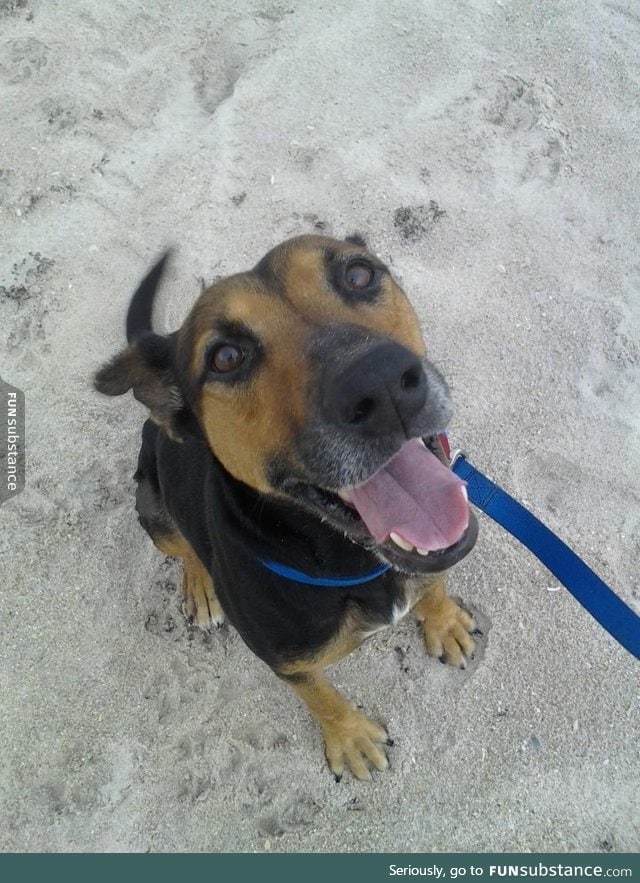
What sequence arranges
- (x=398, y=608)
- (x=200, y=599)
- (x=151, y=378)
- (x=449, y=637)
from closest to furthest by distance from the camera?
(x=151, y=378) < (x=398, y=608) < (x=449, y=637) < (x=200, y=599)

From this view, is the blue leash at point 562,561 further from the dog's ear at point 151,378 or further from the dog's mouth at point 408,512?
the dog's ear at point 151,378

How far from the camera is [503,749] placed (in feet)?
13.6

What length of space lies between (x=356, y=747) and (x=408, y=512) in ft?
7.13

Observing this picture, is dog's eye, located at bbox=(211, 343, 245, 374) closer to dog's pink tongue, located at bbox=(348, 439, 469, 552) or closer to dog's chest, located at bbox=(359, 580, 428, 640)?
dog's pink tongue, located at bbox=(348, 439, 469, 552)

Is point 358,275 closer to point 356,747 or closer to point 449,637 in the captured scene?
point 449,637

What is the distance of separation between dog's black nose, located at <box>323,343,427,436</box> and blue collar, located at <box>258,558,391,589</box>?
870mm

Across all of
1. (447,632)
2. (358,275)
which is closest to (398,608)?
(447,632)

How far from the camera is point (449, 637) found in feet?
14.1

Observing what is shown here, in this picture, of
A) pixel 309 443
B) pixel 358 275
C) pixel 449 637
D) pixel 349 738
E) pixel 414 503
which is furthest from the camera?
pixel 449 637

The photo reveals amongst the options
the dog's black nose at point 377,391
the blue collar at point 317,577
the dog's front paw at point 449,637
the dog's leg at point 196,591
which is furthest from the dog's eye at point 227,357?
the dog's front paw at point 449,637

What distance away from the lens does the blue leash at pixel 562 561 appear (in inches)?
110

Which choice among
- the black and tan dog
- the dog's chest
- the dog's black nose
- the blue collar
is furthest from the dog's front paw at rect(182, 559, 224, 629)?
the dog's black nose

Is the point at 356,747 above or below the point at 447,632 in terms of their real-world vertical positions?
below

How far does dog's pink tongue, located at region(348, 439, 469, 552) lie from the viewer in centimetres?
265
